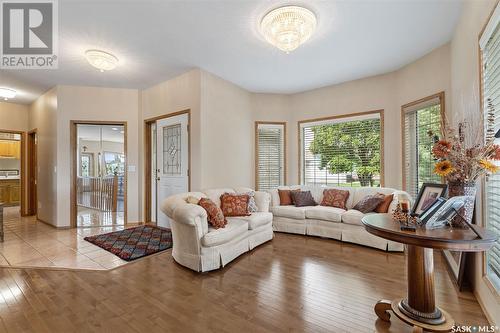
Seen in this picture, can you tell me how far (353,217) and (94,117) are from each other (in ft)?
17.7

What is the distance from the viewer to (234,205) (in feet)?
12.3

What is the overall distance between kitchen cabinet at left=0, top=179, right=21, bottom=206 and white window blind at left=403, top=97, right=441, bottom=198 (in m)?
10.8

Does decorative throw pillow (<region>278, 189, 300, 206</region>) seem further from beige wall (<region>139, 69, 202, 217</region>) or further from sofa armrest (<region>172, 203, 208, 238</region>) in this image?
sofa armrest (<region>172, 203, 208, 238</region>)

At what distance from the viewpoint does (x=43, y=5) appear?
260 centimetres

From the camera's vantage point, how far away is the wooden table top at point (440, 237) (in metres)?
1.39

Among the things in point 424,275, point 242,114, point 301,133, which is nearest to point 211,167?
point 242,114

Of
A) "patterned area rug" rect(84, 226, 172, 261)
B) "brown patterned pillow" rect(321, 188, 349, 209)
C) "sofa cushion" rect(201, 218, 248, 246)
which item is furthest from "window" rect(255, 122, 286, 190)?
"patterned area rug" rect(84, 226, 172, 261)

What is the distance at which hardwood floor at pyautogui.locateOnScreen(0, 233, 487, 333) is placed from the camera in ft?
6.23

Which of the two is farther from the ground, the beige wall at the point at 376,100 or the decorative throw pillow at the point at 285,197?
the beige wall at the point at 376,100

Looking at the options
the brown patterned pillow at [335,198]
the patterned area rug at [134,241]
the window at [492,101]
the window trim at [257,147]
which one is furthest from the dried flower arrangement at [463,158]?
the window trim at [257,147]

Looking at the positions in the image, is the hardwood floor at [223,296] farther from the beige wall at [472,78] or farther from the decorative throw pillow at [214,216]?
the decorative throw pillow at [214,216]

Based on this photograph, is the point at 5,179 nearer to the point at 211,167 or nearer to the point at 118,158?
the point at 118,158

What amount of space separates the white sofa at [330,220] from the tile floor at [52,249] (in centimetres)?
271

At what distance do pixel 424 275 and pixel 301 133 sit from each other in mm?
4076
